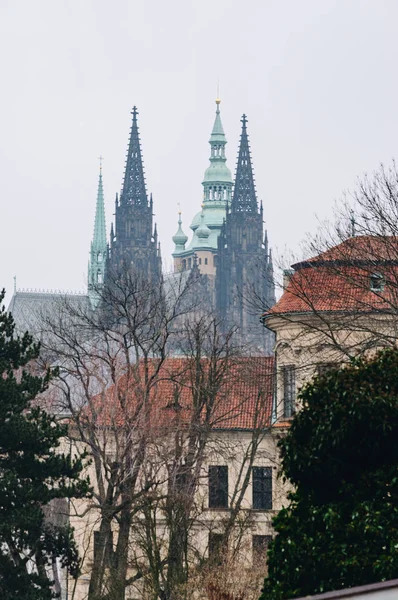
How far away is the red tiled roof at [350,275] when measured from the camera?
111 ft

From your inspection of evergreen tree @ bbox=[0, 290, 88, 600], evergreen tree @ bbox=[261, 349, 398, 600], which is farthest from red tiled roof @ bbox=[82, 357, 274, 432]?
evergreen tree @ bbox=[261, 349, 398, 600]

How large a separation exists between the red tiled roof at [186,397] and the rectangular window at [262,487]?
1597 millimetres

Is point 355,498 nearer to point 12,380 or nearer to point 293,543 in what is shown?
point 293,543

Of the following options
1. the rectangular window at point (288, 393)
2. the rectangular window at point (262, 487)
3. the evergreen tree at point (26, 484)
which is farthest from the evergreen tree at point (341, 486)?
the rectangular window at point (262, 487)

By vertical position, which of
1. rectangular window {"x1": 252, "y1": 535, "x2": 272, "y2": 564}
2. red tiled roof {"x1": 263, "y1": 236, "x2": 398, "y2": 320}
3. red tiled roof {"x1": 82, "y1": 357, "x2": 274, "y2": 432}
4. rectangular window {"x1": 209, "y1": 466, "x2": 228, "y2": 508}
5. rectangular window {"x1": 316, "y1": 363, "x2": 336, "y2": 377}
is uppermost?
red tiled roof {"x1": 263, "y1": 236, "x2": 398, "y2": 320}

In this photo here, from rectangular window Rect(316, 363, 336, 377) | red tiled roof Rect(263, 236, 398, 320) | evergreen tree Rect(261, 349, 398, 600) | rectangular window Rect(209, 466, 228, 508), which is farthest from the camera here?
rectangular window Rect(209, 466, 228, 508)

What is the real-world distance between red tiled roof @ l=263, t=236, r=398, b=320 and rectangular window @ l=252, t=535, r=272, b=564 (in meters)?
6.32

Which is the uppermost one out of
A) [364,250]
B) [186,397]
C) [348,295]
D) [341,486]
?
[364,250]

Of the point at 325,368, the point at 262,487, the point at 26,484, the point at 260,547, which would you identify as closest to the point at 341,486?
the point at 325,368

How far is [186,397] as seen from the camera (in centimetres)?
5184

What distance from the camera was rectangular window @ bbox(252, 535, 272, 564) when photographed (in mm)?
38306

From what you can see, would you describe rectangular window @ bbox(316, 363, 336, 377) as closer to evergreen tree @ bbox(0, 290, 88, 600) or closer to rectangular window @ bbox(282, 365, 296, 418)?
evergreen tree @ bbox(0, 290, 88, 600)

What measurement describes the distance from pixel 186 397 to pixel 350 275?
687 inches

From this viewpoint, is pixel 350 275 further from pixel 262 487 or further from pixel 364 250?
pixel 262 487
